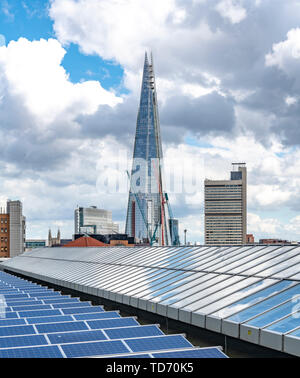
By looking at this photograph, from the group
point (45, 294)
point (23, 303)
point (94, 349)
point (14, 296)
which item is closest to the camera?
point (94, 349)

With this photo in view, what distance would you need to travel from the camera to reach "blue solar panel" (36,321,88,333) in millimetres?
21078

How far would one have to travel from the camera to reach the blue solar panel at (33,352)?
50.1 ft

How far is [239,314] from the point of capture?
19656 millimetres

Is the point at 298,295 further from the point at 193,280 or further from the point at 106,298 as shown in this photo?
the point at 106,298

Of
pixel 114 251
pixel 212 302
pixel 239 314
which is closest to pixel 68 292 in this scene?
pixel 114 251

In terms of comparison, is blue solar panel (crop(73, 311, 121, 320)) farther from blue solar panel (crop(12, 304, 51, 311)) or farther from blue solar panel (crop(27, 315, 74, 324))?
blue solar panel (crop(12, 304, 51, 311))

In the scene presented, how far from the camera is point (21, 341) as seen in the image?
17797 millimetres

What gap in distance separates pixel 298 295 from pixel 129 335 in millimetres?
7031

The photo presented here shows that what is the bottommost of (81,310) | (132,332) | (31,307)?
(31,307)

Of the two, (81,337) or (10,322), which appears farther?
(10,322)

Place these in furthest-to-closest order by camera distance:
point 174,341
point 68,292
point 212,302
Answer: point 68,292 → point 212,302 → point 174,341

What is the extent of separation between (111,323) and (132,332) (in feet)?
8.79

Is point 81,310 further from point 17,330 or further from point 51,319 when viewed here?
point 17,330

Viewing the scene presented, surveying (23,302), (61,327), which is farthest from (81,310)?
Result: (23,302)
